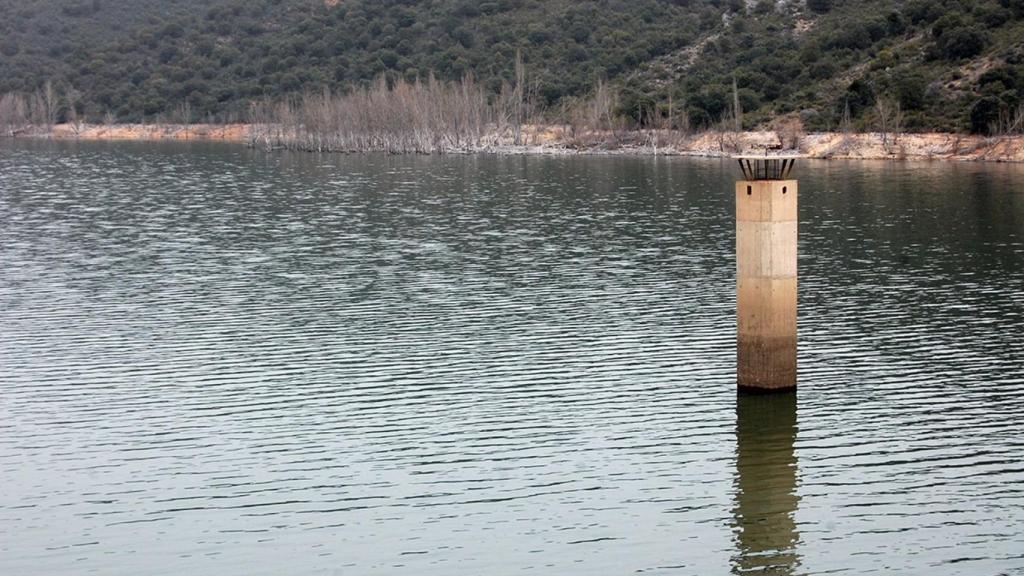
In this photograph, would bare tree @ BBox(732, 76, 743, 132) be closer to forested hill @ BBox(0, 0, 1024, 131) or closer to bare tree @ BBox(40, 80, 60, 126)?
forested hill @ BBox(0, 0, 1024, 131)

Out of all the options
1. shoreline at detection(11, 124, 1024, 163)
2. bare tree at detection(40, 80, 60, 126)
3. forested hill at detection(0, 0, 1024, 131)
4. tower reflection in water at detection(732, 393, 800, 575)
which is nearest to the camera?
tower reflection in water at detection(732, 393, 800, 575)

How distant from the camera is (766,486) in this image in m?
23.2

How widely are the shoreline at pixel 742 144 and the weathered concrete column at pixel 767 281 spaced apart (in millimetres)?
50056

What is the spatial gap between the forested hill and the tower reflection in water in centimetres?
7262

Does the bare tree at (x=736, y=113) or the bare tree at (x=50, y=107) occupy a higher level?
the bare tree at (x=50, y=107)

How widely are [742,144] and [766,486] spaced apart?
89632mm

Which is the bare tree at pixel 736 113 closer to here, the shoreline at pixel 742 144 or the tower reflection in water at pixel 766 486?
the shoreline at pixel 742 144

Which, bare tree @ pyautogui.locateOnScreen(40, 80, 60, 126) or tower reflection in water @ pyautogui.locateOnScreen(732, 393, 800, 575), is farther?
bare tree @ pyautogui.locateOnScreen(40, 80, 60, 126)

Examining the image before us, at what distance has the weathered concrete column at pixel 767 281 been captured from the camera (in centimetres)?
2683

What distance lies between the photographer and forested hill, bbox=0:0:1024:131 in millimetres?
Result: 106688

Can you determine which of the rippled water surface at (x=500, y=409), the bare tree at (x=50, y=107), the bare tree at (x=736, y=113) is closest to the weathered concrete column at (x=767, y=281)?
the rippled water surface at (x=500, y=409)

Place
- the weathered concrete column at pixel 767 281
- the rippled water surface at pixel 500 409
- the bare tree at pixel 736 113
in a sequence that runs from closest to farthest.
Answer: the rippled water surface at pixel 500 409 → the weathered concrete column at pixel 767 281 → the bare tree at pixel 736 113

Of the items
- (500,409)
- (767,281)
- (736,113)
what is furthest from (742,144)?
(500,409)

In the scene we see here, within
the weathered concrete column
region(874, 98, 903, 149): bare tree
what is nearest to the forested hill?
region(874, 98, 903, 149): bare tree
